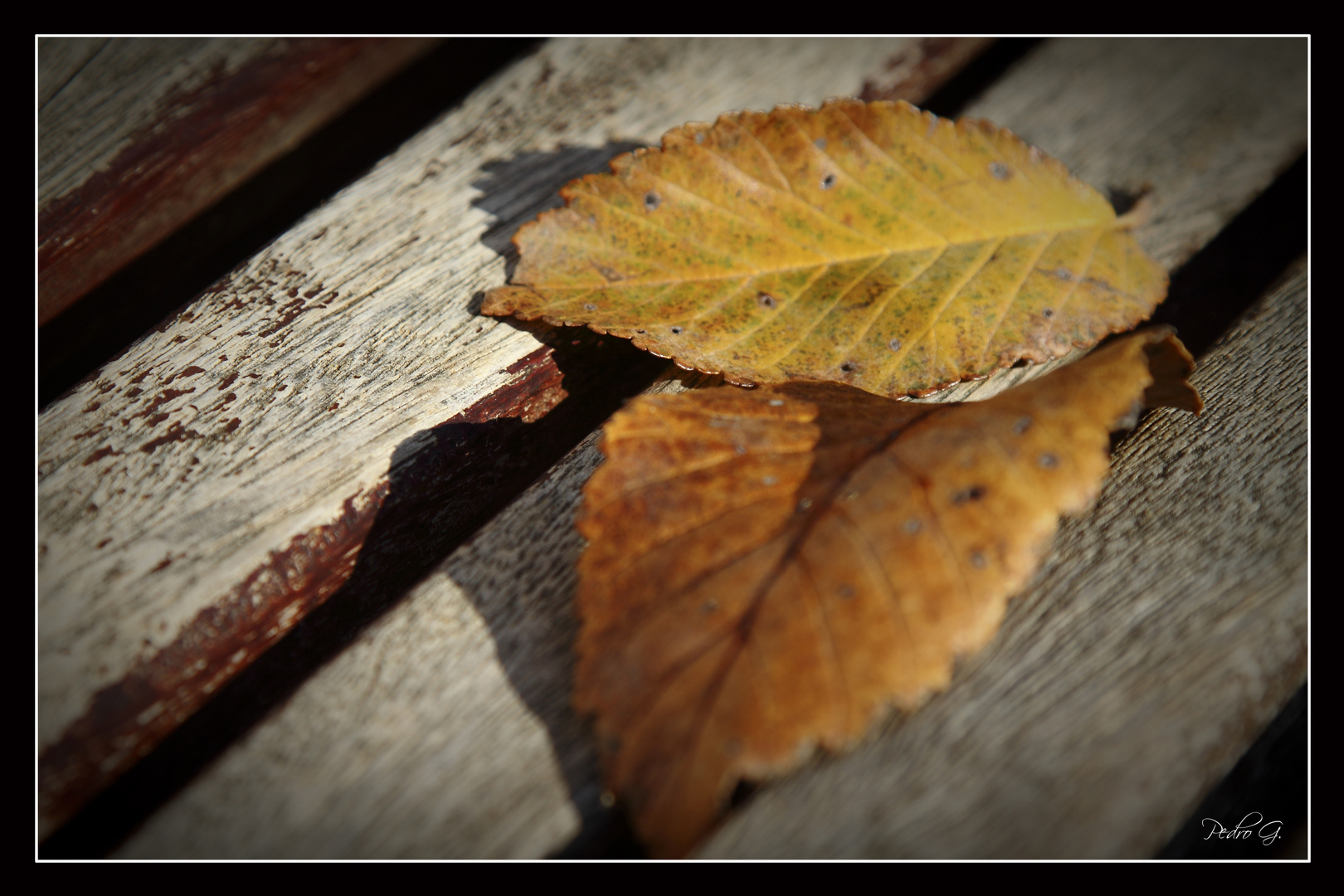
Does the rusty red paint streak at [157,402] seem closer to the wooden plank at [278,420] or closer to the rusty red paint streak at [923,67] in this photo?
the wooden plank at [278,420]

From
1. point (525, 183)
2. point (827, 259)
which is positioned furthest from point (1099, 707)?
point (525, 183)

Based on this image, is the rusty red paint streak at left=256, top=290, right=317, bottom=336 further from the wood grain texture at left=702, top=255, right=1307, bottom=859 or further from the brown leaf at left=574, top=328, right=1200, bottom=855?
the wood grain texture at left=702, top=255, right=1307, bottom=859

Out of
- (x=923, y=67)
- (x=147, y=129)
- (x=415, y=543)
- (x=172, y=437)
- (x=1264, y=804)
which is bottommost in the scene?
(x=1264, y=804)

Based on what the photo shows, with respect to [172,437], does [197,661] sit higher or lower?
lower

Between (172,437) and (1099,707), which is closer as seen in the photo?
(1099,707)

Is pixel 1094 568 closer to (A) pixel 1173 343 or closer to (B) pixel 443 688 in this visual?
(A) pixel 1173 343

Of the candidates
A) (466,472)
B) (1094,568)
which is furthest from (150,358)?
(1094,568)

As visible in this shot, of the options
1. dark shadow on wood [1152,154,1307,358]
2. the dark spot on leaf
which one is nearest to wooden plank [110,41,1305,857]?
the dark spot on leaf

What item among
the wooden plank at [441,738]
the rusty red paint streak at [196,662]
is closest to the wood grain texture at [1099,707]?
the wooden plank at [441,738]

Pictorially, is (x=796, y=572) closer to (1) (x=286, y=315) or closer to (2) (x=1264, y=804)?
(2) (x=1264, y=804)

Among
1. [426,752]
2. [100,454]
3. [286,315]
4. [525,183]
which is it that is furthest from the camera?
[525,183]
